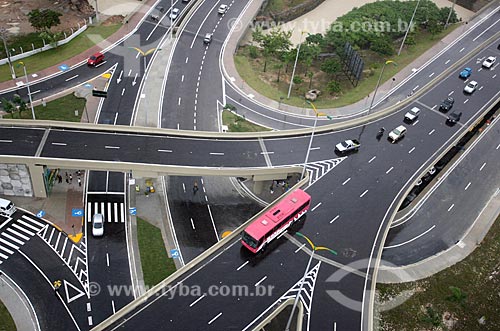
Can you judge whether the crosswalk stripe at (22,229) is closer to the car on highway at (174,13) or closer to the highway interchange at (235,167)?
the highway interchange at (235,167)

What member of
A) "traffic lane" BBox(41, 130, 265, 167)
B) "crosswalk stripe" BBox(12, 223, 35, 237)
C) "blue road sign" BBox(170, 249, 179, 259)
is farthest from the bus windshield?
"crosswalk stripe" BBox(12, 223, 35, 237)

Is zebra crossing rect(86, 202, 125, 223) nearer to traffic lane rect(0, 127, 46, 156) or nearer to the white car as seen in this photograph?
traffic lane rect(0, 127, 46, 156)

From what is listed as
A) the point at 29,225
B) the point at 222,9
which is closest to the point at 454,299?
the point at 29,225

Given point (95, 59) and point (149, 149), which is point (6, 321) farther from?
point (95, 59)

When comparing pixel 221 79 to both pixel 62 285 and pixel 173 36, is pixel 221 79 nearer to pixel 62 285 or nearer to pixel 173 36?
pixel 173 36

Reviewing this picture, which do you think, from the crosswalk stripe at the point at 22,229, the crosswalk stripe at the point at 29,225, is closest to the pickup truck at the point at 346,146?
the crosswalk stripe at the point at 29,225
